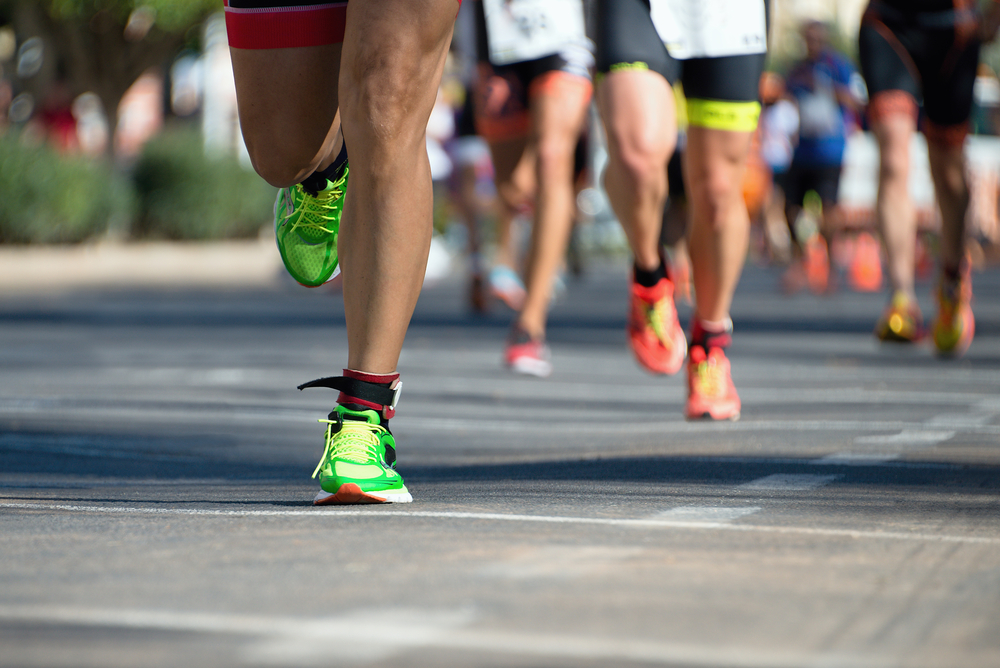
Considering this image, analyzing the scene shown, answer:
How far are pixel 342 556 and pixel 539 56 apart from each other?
4.93m

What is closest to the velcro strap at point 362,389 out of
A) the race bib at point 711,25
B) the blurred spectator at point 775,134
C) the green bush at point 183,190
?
the race bib at point 711,25

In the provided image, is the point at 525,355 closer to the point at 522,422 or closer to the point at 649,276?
the point at 649,276

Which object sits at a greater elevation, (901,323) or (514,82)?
(514,82)

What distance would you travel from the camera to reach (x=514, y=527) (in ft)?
8.30

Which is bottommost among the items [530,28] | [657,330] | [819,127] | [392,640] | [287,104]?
[392,640]

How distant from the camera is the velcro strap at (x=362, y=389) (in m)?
3.09

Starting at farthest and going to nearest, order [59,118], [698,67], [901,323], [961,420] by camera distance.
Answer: [59,118], [901,323], [698,67], [961,420]

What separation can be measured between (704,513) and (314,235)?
51.5 inches

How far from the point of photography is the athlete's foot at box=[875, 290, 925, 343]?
7035mm

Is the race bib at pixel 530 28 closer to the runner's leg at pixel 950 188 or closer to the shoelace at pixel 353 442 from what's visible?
the runner's leg at pixel 950 188

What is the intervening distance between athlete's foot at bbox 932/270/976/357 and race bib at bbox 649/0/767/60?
232cm

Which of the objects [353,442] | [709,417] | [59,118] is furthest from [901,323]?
[59,118]

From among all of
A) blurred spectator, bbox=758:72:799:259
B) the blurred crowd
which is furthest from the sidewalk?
blurred spectator, bbox=758:72:799:259

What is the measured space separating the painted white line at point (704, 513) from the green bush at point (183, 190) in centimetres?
1785
